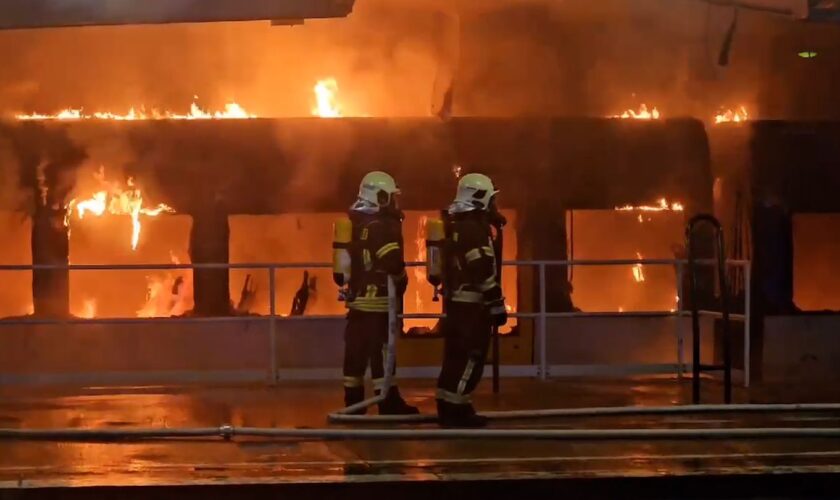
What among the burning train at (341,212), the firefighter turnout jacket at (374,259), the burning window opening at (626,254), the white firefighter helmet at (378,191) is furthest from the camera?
the burning window opening at (626,254)

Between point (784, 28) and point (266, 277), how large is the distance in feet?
20.0

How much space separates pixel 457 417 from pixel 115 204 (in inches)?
211

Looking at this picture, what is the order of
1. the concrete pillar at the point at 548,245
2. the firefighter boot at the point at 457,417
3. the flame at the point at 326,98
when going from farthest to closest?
the flame at the point at 326,98, the concrete pillar at the point at 548,245, the firefighter boot at the point at 457,417

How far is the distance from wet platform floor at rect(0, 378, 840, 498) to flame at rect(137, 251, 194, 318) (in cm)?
229

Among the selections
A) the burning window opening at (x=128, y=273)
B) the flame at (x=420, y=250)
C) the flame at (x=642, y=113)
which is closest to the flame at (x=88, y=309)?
the burning window opening at (x=128, y=273)

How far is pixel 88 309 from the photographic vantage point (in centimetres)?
1052

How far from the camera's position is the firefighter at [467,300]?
6.57 meters

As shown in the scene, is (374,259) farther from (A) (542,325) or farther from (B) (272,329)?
(A) (542,325)

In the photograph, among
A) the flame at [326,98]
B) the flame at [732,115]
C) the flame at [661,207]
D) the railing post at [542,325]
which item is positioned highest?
the flame at [326,98]

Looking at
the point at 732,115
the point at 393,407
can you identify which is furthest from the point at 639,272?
the point at 393,407

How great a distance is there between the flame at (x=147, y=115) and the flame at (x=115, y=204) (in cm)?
72

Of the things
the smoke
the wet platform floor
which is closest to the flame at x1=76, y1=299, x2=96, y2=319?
the smoke

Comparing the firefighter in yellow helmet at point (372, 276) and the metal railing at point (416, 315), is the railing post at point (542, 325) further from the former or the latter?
the firefighter in yellow helmet at point (372, 276)

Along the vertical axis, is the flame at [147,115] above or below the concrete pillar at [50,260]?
above
